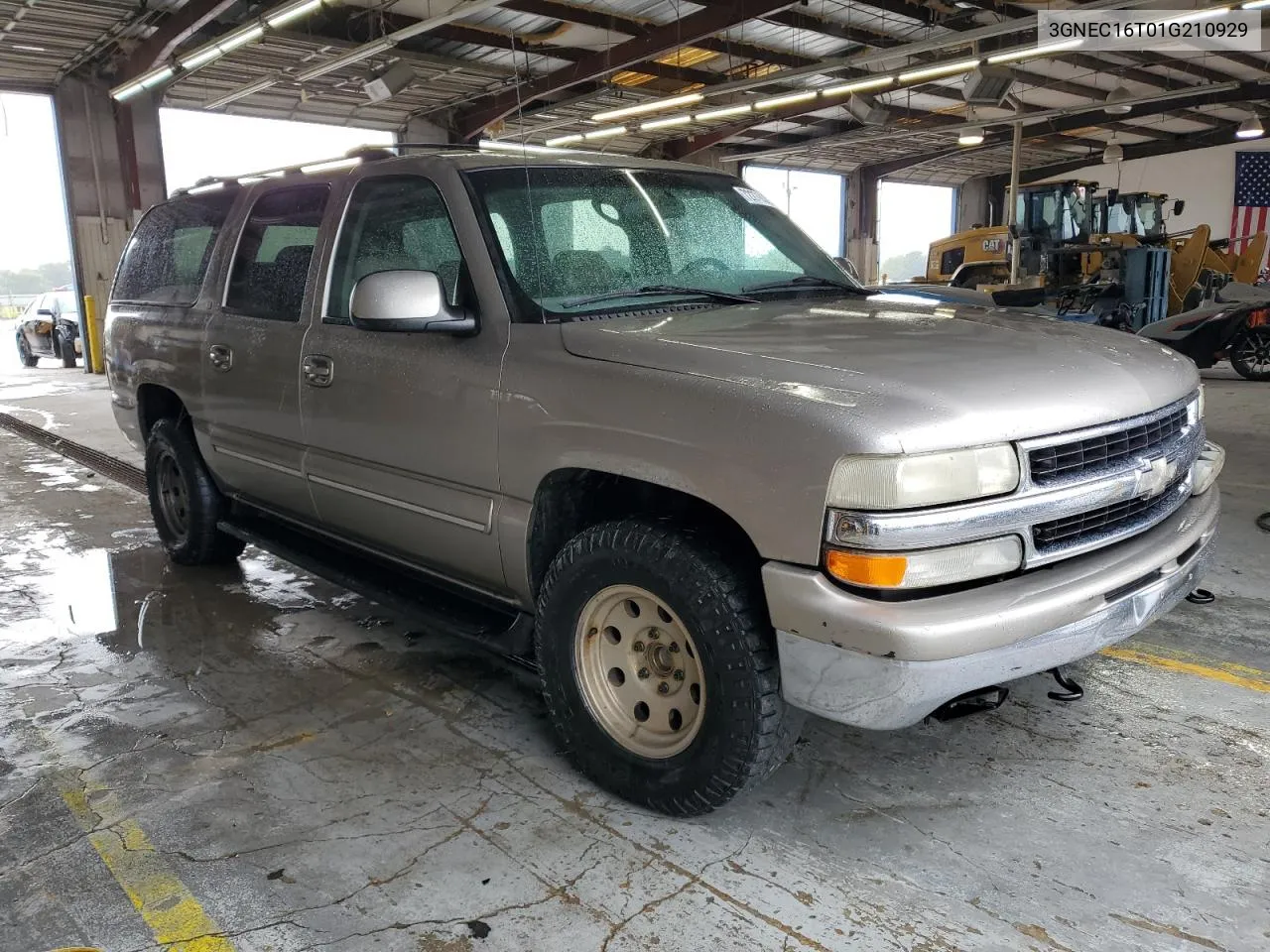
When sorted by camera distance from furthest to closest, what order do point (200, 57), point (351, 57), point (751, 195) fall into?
point (351, 57), point (200, 57), point (751, 195)

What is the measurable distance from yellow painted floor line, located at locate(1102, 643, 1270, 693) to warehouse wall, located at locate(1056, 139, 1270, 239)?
26624mm

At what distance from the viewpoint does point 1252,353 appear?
1181 cm

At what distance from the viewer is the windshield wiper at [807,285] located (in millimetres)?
3242

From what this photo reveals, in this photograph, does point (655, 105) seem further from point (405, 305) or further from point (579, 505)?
point (579, 505)

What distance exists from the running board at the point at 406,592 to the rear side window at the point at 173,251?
122cm

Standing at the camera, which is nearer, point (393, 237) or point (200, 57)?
point (393, 237)

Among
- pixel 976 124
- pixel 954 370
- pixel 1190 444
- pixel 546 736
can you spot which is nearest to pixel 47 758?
pixel 546 736

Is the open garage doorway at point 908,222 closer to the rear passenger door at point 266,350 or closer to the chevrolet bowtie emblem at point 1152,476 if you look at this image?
the rear passenger door at point 266,350

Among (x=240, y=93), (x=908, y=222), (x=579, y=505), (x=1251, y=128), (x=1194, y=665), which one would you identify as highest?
(x=240, y=93)

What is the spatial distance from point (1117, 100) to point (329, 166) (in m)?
20.0

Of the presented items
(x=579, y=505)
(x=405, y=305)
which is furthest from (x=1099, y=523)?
(x=405, y=305)

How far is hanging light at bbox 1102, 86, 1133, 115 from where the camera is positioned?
732 inches

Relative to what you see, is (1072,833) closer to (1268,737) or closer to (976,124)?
(1268,737)

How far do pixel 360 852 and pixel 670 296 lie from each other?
1.82 metres
